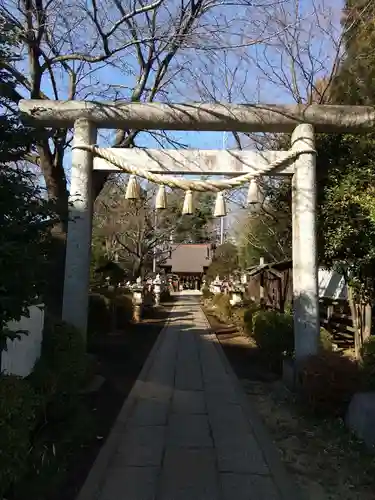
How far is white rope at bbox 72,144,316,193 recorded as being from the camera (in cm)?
779

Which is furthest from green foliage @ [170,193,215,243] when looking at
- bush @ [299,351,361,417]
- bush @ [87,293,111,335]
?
bush @ [87,293,111,335]

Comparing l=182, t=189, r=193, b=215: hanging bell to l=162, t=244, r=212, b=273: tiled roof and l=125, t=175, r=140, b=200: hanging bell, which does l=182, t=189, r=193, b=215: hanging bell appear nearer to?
l=125, t=175, r=140, b=200: hanging bell

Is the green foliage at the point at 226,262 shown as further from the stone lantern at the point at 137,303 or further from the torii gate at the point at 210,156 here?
the torii gate at the point at 210,156

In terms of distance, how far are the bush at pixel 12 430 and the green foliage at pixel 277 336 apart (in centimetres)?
679

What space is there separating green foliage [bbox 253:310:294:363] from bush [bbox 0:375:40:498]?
6.79 metres

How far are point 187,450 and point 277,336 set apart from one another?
190 inches

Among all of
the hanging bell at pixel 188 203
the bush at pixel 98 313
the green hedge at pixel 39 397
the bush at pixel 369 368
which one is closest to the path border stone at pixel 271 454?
the bush at pixel 369 368

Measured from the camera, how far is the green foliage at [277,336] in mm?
9359

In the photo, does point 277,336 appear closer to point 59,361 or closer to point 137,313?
point 59,361

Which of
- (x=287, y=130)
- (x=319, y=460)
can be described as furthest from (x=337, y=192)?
(x=319, y=460)

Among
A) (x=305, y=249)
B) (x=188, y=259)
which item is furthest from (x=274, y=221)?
(x=188, y=259)

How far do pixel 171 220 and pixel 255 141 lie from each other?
18674mm

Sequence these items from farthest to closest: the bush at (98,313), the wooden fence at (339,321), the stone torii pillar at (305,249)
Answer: the bush at (98,313) < the wooden fence at (339,321) < the stone torii pillar at (305,249)

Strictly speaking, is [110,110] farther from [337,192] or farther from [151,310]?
[151,310]
